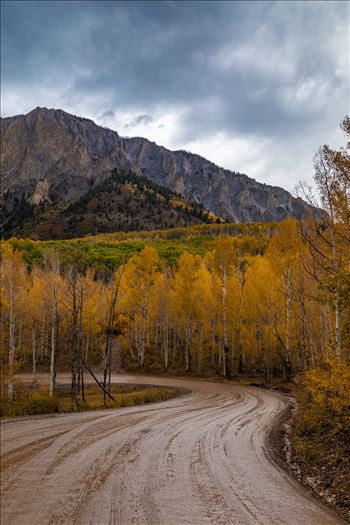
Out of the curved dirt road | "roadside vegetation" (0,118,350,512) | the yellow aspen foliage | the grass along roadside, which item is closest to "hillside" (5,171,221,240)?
"roadside vegetation" (0,118,350,512)

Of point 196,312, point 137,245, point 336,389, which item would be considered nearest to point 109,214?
point 137,245

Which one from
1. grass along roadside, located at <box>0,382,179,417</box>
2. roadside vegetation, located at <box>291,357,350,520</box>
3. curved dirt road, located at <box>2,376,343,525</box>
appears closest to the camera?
curved dirt road, located at <box>2,376,343,525</box>

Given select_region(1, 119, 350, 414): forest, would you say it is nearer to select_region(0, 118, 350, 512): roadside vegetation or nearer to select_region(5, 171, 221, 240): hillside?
select_region(0, 118, 350, 512): roadside vegetation

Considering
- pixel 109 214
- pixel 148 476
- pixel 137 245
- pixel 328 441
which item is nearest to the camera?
pixel 148 476

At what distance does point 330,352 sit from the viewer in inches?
447

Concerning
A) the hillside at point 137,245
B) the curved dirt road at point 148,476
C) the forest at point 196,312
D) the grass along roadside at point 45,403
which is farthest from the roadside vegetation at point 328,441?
the hillside at point 137,245

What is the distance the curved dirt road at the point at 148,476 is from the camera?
5617 mm

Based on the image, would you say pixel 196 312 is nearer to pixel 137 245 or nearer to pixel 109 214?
pixel 137 245

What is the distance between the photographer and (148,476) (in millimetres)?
7422

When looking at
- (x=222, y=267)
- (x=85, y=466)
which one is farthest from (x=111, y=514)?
(x=222, y=267)

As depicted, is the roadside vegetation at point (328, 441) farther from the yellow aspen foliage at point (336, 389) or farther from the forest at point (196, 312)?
the forest at point (196, 312)

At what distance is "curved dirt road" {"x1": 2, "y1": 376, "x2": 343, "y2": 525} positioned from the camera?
5.62 metres

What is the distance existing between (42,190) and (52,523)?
609 feet

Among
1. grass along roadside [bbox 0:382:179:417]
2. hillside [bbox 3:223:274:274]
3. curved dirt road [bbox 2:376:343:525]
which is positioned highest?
hillside [bbox 3:223:274:274]
